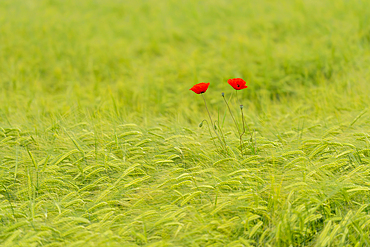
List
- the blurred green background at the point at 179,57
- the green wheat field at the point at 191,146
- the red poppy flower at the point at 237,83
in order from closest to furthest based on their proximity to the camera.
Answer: the green wheat field at the point at 191,146 < the red poppy flower at the point at 237,83 < the blurred green background at the point at 179,57

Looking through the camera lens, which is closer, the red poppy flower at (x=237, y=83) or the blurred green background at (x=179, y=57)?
the red poppy flower at (x=237, y=83)

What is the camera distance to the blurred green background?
3709 millimetres

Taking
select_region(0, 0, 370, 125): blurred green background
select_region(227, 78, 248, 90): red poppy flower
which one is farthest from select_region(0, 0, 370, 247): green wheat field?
select_region(227, 78, 248, 90): red poppy flower

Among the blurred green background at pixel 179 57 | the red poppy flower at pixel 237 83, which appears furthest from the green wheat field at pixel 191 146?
the red poppy flower at pixel 237 83

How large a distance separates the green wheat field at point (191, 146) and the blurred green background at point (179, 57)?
3 cm

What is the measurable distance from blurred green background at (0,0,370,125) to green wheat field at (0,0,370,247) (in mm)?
27

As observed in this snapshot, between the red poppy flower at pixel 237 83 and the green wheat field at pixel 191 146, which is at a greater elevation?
the red poppy flower at pixel 237 83

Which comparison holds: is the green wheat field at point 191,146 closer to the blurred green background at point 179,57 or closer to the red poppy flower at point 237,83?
the blurred green background at point 179,57

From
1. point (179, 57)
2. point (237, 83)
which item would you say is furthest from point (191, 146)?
point (179, 57)

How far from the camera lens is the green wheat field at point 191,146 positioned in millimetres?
1761

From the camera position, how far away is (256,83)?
169 inches

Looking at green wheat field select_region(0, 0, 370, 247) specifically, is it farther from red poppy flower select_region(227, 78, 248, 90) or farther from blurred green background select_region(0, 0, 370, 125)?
red poppy flower select_region(227, 78, 248, 90)

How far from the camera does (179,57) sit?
503cm

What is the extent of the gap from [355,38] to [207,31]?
2.19 m
